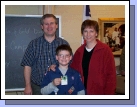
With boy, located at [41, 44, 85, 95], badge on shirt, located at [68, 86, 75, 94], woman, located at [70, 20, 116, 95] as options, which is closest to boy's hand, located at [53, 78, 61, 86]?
boy, located at [41, 44, 85, 95]

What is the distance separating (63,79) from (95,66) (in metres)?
Answer: 0.28

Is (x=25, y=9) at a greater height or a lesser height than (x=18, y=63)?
greater

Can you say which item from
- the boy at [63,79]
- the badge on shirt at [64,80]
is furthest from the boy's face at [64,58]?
the badge on shirt at [64,80]

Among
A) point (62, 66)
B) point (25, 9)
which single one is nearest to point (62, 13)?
point (25, 9)

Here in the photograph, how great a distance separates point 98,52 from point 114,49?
1698mm

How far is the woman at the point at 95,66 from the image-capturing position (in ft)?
6.31

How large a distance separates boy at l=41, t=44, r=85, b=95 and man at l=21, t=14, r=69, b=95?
0.18 meters

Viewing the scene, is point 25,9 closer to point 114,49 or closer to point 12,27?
point 12,27

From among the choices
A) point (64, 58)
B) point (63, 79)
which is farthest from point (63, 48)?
point (63, 79)

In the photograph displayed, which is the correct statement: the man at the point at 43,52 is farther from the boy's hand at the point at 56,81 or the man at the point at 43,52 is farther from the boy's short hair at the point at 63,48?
the boy's hand at the point at 56,81

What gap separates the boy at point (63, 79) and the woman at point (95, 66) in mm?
76

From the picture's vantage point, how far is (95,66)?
6.30 feet

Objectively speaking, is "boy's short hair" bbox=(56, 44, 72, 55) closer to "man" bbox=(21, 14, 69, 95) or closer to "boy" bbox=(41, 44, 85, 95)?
"boy" bbox=(41, 44, 85, 95)

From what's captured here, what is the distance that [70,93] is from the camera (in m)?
1.86
